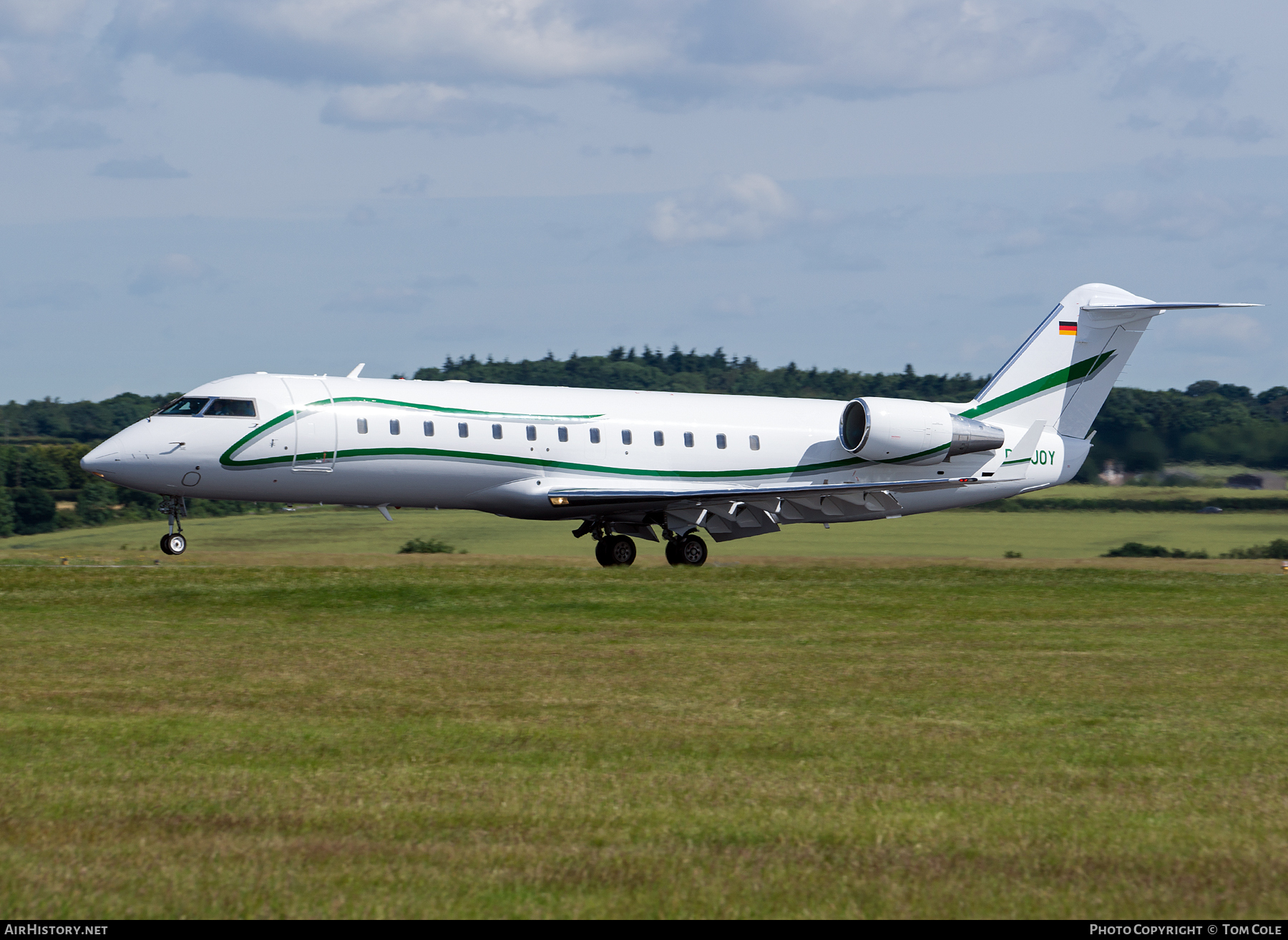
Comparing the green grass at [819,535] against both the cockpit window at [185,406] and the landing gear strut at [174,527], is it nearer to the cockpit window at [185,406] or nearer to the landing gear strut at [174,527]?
the landing gear strut at [174,527]

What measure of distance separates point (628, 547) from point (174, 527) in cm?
870

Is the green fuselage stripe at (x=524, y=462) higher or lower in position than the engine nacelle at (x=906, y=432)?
lower

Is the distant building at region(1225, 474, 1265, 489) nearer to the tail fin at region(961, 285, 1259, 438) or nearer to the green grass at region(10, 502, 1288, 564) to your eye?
the green grass at region(10, 502, 1288, 564)

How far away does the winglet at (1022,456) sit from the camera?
29.5m

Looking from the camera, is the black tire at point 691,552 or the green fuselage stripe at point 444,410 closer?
the green fuselage stripe at point 444,410

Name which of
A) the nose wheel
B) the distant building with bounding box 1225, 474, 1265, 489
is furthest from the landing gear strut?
the distant building with bounding box 1225, 474, 1265, 489

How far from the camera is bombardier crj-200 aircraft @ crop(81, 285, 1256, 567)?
2370 centimetres

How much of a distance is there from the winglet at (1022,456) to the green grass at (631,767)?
11.6 m

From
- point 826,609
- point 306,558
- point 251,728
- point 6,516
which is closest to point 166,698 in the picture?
point 251,728

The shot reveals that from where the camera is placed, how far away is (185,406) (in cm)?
2359

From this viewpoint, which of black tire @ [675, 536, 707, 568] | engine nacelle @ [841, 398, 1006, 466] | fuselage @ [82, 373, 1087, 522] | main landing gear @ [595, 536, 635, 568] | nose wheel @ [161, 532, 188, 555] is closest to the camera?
fuselage @ [82, 373, 1087, 522]

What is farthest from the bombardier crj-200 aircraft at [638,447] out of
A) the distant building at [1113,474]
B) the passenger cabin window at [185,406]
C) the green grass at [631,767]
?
the green grass at [631,767]

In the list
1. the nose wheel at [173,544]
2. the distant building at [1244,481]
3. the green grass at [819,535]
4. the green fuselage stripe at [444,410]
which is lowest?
the green grass at [819,535]

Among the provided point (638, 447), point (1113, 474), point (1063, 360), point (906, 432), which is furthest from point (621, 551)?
point (1113, 474)
